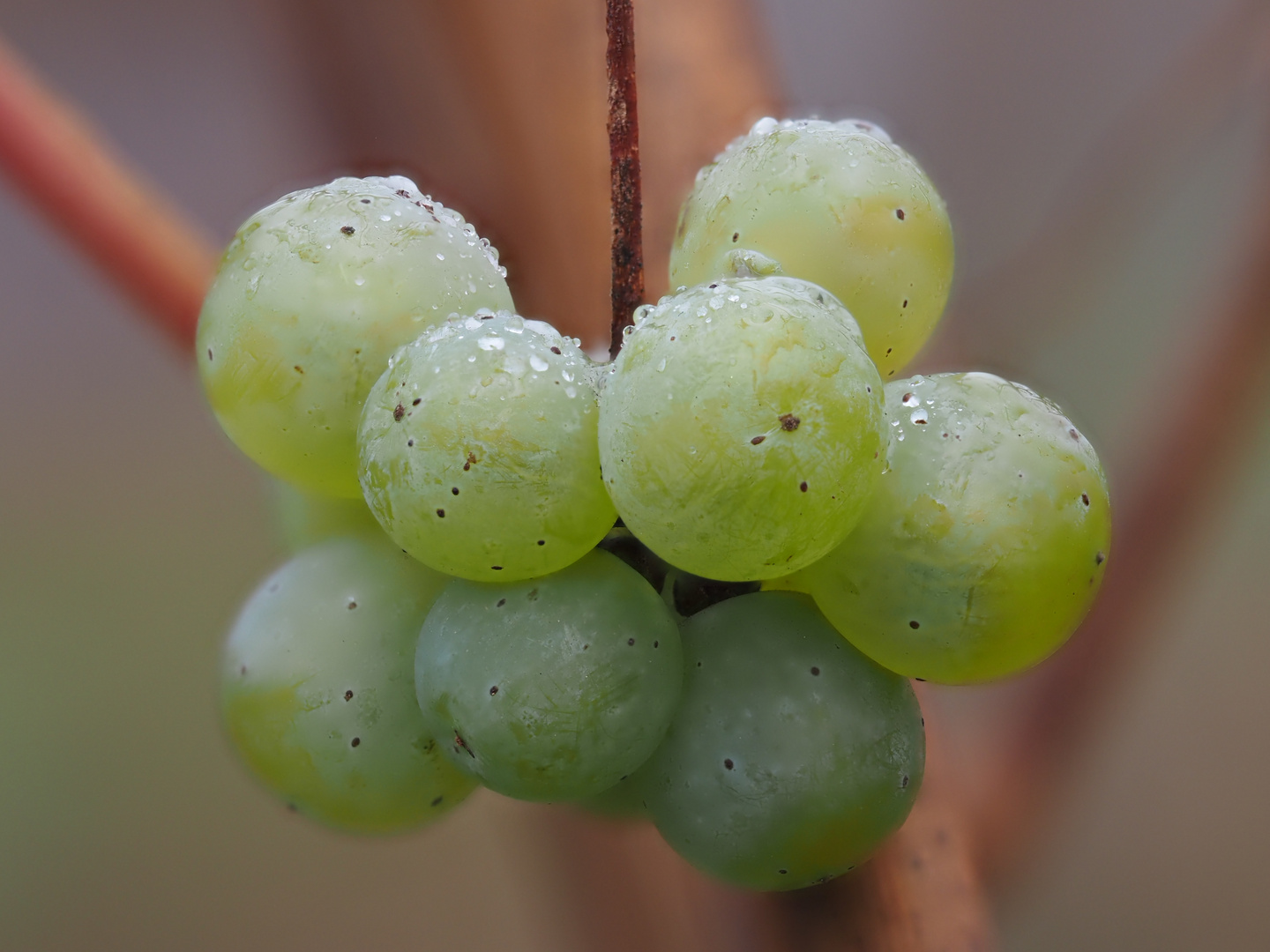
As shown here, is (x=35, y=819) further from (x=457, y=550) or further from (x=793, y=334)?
(x=793, y=334)

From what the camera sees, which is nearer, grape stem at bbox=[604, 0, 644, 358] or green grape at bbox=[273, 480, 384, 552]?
grape stem at bbox=[604, 0, 644, 358]

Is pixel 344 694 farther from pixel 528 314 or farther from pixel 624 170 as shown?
pixel 528 314

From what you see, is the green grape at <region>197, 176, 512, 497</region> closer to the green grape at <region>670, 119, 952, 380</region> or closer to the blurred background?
the green grape at <region>670, 119, 952, 380</region>

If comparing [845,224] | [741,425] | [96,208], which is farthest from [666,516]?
[96,208]

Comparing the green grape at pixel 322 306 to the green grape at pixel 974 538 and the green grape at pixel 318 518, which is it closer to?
the green grape at pixel 318 518

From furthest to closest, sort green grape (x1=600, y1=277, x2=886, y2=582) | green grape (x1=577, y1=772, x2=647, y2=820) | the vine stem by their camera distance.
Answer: the vine stem < green grape (x1=577, y1=772, x2=647, y2=820) < green grape (x1=600, y1=277, x2=886, y2=582)

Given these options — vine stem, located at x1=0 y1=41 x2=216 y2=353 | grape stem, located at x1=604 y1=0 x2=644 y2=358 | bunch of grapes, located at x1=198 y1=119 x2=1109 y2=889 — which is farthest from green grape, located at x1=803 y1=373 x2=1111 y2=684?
vine stem, located at x1=0 y1=41 x2=216 y2=353
